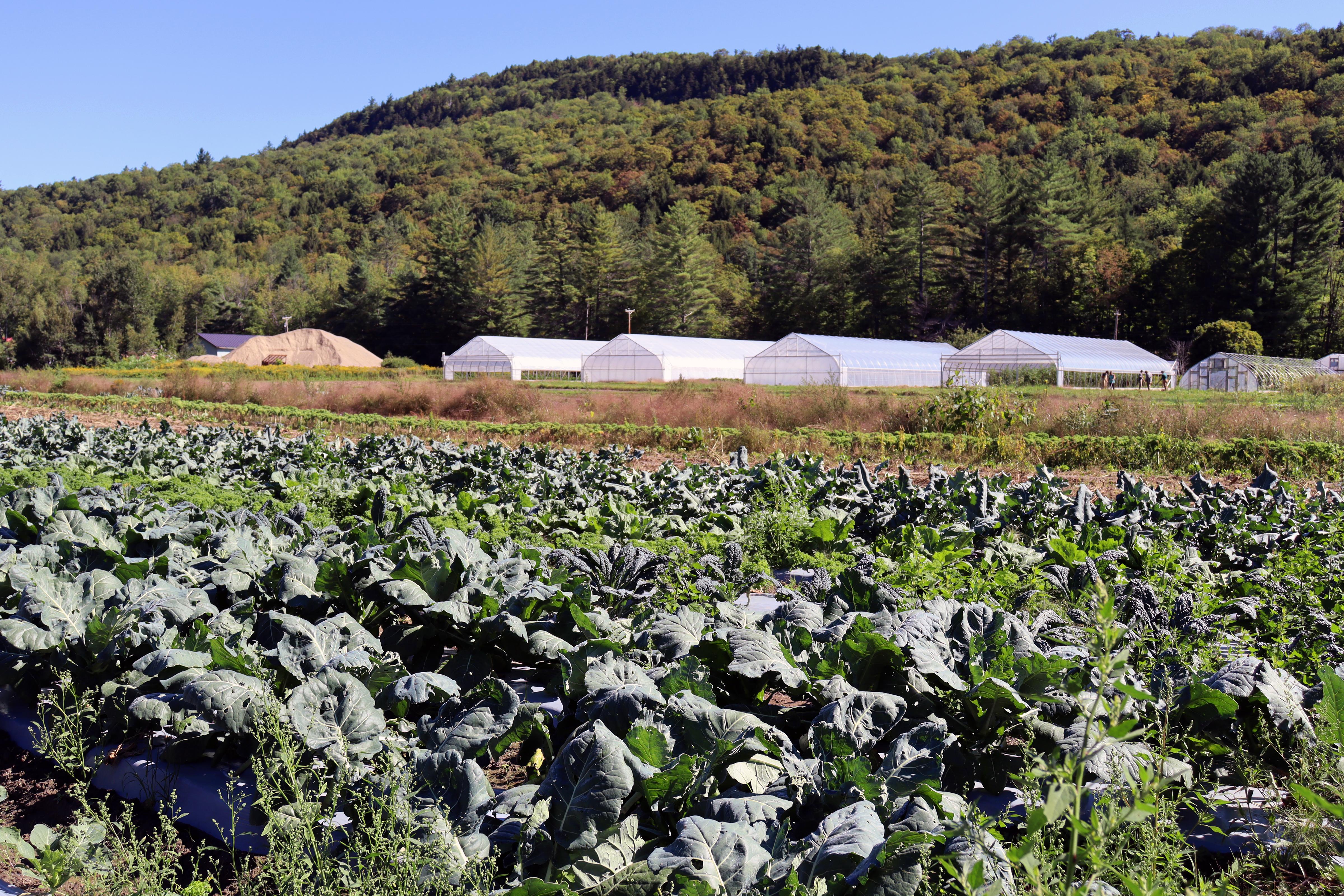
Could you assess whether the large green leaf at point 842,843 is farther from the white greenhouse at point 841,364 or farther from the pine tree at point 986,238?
the pine tree at point 986,238

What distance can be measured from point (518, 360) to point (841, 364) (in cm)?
1868

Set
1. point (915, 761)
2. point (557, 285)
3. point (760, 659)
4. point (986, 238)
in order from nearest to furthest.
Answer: point (915, 761)
point (760, 659)
point (986, 238)
point (557, 285)

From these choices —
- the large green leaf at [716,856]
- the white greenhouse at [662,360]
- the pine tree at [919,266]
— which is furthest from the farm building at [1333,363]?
the large green leaf at [716,856]

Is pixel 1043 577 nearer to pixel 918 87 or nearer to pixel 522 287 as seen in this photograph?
pixel 522 287

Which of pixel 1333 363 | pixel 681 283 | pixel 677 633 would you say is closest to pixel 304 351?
pixel 681 283

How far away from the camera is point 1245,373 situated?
3678 centimetres

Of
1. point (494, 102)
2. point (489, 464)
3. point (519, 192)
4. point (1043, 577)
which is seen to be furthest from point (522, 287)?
point (494, 102)

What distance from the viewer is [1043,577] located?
506cm

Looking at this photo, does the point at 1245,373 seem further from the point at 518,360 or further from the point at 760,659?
the point at 760,659

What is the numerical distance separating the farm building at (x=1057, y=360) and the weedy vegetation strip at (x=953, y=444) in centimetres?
2158

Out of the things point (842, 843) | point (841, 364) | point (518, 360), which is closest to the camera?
A: point (842, 843)

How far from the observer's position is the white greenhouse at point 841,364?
127ft

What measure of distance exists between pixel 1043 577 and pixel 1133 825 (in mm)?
3088

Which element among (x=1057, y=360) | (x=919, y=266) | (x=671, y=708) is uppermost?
(x=919, y=266)
